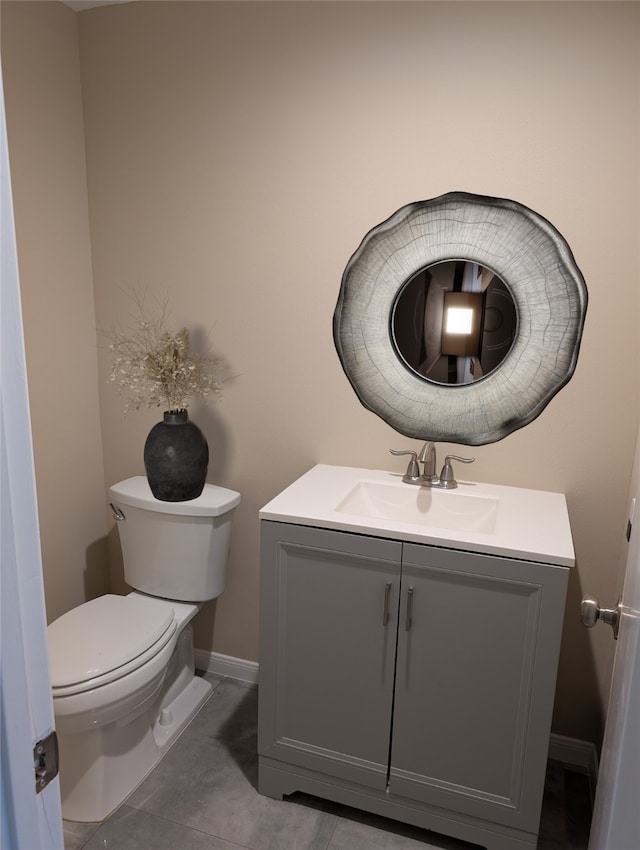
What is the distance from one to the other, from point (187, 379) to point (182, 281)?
1.38 feet

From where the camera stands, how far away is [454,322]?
206 cm

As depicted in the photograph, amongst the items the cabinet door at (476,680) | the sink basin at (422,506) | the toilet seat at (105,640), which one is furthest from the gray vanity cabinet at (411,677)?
the toilet seat at (105,640)

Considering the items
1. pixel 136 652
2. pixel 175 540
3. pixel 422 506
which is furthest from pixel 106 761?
pixel 422 506

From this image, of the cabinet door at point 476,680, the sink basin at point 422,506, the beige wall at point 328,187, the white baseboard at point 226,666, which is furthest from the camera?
the white baseboard at point 226,666

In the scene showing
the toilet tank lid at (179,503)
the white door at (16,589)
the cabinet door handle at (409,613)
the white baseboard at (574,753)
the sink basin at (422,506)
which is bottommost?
the white baseboard at (574,753)

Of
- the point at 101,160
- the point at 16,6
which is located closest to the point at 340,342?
the point at 101,160

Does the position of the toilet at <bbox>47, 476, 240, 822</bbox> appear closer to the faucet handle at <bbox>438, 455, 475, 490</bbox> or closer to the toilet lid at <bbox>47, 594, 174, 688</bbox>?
the toilet lid at <bbox>47, 594, 174, 688</bbox>

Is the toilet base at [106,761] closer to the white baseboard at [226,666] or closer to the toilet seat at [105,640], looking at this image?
the toilet seat at [105,640]

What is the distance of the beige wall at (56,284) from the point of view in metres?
2.14

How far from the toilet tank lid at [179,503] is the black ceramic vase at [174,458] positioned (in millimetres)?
32

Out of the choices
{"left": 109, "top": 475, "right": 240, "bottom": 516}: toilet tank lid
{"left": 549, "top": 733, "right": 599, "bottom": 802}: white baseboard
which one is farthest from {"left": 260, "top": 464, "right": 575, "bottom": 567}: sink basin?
{"left": 549, "top": 733, "right": 599, "bottom": 802}: white baseboard

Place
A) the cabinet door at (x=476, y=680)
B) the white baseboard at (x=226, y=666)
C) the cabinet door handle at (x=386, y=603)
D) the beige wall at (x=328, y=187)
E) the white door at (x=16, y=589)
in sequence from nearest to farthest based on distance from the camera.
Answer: the white door at (x=16, y=589) → the cabinet door at (x=476, y=680) → the cabinet door handle at (x=386, y=603) → the beige wall at (x=328, y=187) → the white baseboard at (x=226, y=666)

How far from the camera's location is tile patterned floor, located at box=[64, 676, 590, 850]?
181 centimetres

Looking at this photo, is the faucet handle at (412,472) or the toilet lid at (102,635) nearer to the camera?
the toilet lid at (102,635)
